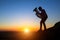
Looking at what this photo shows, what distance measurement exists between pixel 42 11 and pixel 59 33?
3.21m

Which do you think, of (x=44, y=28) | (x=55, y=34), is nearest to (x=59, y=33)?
(x=55, y=34)

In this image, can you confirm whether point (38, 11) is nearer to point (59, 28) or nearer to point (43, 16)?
point (43, 16)

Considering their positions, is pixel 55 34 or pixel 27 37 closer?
pixel 55 34

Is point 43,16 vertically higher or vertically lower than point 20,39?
higher

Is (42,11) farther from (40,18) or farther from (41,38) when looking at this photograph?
(41,38)

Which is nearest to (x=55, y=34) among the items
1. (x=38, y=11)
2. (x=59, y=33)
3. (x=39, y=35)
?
(x=59, y=33)

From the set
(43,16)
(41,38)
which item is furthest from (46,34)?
(43,16)

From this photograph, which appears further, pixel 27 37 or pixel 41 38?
pixel 27 37

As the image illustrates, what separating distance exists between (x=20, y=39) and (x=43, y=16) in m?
4.09

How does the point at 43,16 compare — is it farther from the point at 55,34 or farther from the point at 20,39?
the point at 20,39

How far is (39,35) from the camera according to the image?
22688 mm

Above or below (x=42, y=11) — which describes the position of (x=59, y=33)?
below

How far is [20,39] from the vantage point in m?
23.5

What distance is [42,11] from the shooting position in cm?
2206
